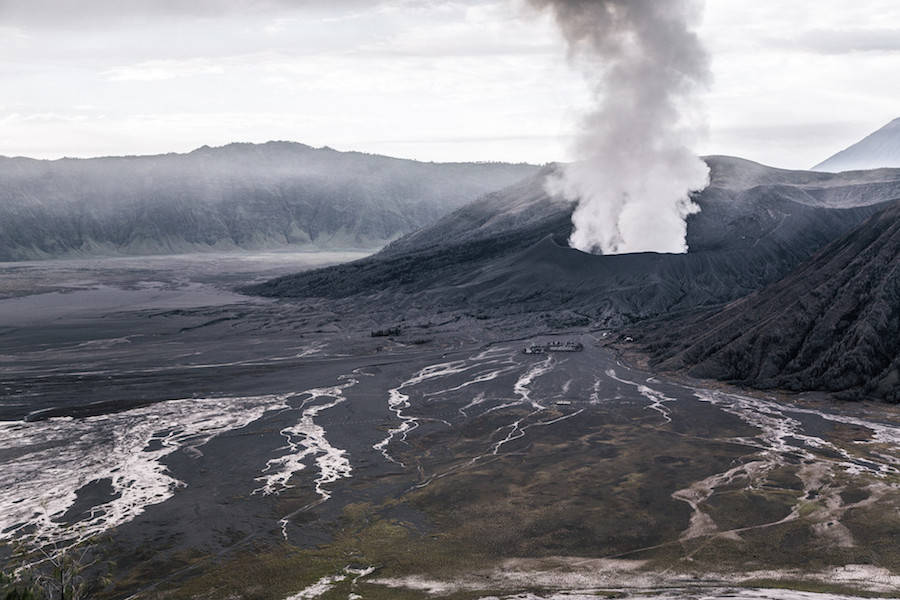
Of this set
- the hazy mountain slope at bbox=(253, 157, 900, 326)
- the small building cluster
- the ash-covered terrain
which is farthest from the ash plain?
the hazy mountain slope at bbox=(253, 157, 900, 326)

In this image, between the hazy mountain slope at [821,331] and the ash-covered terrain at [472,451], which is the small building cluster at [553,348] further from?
the hazy mountain slope at [821,331]

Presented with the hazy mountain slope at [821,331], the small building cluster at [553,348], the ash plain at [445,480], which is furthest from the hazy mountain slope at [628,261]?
the ash plain at [445,480]

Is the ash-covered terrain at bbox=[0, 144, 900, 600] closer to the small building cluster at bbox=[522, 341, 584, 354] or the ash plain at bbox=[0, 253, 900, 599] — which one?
the ash plain at bbox=[0, 253, 900, 599]

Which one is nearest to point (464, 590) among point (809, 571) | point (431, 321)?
point (809, 571)

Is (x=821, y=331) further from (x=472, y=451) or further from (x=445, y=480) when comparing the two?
(x=445, y=480)

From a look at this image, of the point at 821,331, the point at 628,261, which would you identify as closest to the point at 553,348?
the point at 821,331
